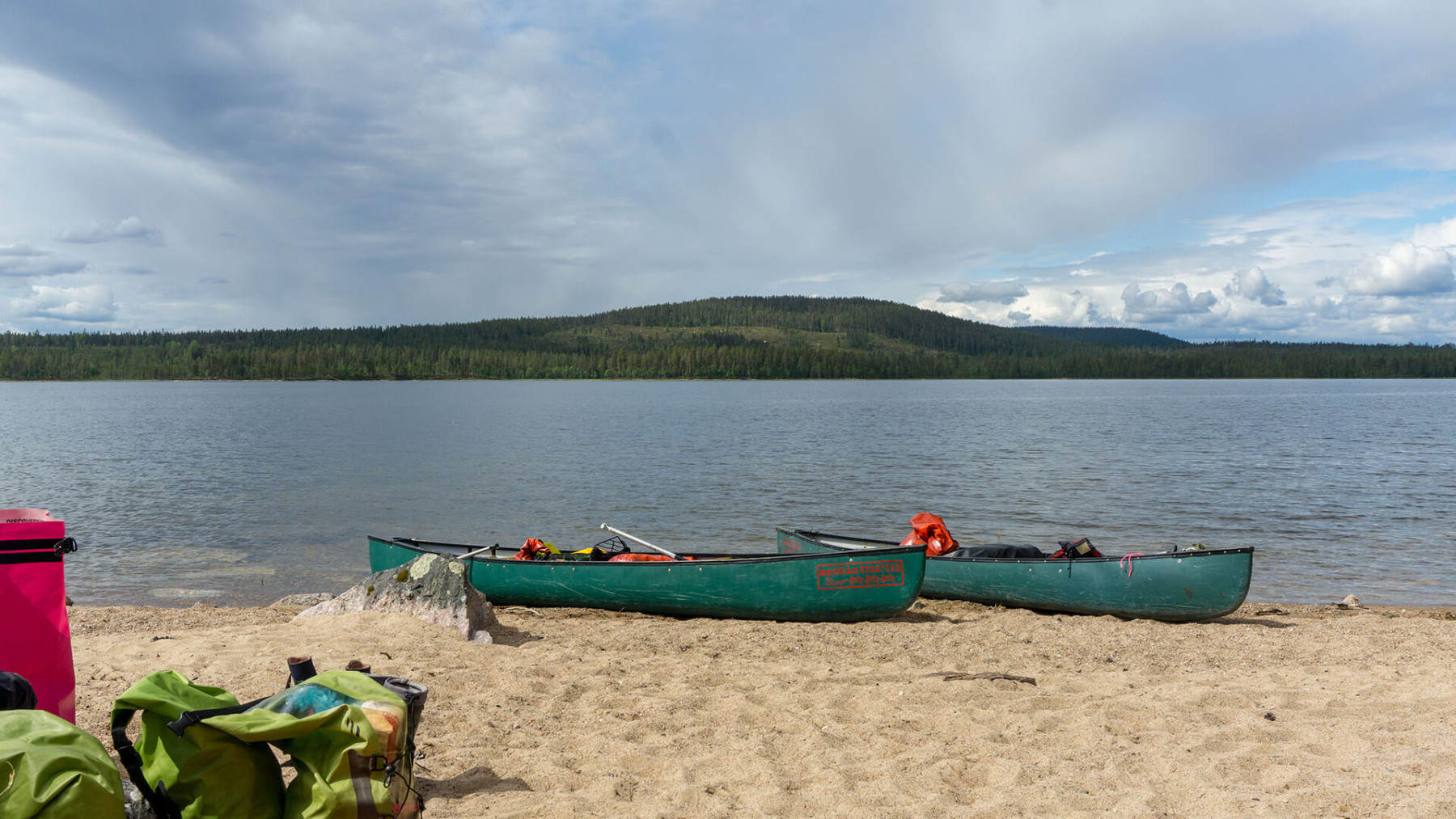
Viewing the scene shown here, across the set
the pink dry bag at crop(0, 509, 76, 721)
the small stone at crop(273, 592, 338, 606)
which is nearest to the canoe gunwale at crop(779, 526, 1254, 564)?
the small stone at crop(273, 592, 338, 606)

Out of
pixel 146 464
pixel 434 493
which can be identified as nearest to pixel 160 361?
pixel 146 464

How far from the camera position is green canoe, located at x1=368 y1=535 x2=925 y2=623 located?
10.2 m

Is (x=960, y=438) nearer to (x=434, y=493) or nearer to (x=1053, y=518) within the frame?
(x=1053, y=518)

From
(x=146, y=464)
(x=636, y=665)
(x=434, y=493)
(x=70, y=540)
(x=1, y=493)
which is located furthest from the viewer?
(x=146, y=464)

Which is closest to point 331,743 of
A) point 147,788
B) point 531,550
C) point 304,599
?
point 147,788

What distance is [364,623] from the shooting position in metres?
8.77

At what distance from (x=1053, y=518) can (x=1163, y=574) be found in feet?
35.1

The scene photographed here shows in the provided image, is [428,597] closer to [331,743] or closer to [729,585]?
[729,585]

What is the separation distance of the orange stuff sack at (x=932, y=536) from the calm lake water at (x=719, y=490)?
5.42 metres

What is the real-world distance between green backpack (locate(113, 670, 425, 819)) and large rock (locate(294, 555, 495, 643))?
5268 millimetres

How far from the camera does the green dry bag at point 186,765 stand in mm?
3350

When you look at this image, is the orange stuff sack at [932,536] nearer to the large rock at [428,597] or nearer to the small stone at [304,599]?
the large rock at [428,597]

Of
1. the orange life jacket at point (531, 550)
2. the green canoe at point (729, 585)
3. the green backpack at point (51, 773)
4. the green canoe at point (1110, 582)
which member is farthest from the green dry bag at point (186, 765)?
the orange life jacket at point (531, 550)

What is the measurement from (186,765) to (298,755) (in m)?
0.40
